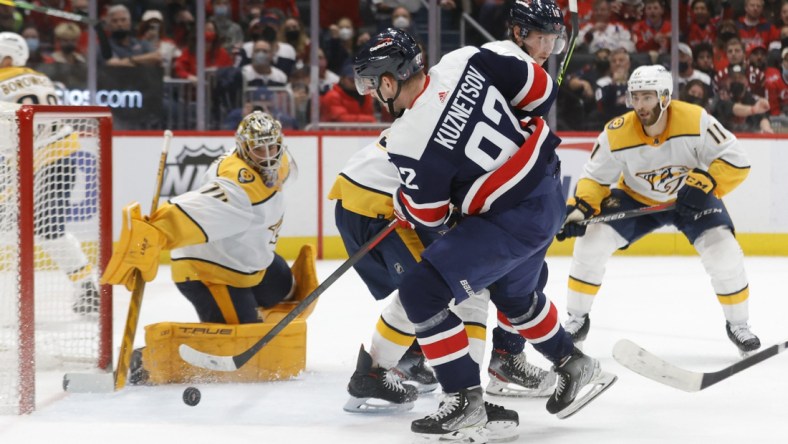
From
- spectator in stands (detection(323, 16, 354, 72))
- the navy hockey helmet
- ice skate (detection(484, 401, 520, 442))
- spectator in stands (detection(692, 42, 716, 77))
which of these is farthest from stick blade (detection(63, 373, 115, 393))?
spectator in stands (detection(692, 42, 716, 77))

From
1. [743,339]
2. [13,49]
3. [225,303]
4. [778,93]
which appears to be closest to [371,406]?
[225,303]

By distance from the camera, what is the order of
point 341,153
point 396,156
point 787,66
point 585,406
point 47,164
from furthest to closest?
point 787,66 < point 341,153 < point 47,164 < point 585,406 < point 396,156

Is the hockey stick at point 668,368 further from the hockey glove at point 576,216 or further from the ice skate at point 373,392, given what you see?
the hockey glove at point 576,216

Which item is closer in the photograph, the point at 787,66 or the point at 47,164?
the point at 47,164

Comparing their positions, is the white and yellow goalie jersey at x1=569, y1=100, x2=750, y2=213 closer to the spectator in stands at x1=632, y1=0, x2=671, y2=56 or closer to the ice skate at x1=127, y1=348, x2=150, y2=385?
the ice skate at x1=127, y1=348, x2=150, y2=385

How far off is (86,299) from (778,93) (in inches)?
200

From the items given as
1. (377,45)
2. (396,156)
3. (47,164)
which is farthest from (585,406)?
(47,164)

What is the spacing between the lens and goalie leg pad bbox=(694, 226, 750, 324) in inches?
150

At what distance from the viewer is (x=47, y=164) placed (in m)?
3.80

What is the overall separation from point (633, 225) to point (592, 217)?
0.77ft

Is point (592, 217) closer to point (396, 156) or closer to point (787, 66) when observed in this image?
point (396, 156)

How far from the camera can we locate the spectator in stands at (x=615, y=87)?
23.0 feet

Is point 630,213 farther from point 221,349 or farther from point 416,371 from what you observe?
point 221,349

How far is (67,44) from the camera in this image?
22.3ft
